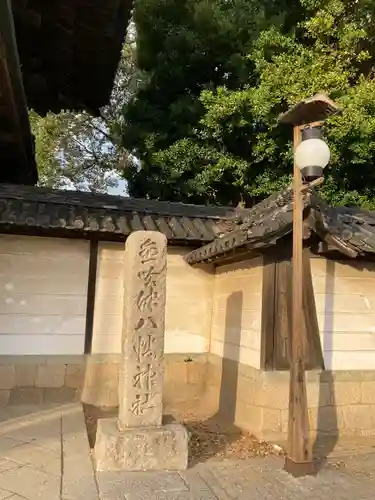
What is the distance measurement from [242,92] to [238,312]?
7.42 metres

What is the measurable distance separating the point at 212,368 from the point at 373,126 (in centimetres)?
760

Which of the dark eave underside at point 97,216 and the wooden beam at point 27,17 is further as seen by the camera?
the dark eave underside at point 97,216

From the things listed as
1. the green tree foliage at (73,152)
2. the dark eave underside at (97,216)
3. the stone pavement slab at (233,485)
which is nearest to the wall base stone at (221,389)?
the stone pavement slab at (233,485)

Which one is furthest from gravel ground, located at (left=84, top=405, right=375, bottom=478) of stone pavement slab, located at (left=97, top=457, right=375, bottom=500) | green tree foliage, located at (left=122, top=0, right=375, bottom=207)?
green tree foliage, located at (left=122, top=0, right=375, bottom=207)

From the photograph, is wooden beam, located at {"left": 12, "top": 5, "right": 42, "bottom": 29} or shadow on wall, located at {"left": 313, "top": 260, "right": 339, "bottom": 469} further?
wooden beam, located at {"left": 12, "top": 5, "right": 42, "bottom": 29}

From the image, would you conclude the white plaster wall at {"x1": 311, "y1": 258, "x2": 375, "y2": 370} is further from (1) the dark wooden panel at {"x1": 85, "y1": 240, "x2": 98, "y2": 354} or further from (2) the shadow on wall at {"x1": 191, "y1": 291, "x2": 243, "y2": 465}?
(1) the dark wooden panel at {"x1": 85, "y1": 240, "x2": 98, "y2": 354}

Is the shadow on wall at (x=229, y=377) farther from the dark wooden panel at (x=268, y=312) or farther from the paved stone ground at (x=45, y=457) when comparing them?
the paved stone ground at (x=45, y=457)

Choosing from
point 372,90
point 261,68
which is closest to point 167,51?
point 261,68

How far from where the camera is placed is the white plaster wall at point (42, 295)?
812 cm

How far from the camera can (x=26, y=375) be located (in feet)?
26.4

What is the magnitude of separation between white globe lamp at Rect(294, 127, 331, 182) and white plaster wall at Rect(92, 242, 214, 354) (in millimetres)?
4272

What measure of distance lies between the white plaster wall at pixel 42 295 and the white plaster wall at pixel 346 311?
4197 mm

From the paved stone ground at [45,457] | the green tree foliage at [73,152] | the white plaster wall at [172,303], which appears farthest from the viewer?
the green tree foliage at [73,152]

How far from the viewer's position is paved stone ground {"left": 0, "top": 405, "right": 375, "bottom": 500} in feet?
14.8
